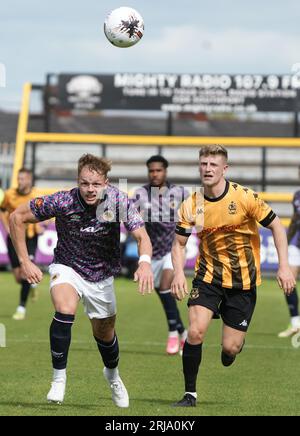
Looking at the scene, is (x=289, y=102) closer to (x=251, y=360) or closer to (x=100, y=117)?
(x=100, y=117)

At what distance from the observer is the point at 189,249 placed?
1064 inches

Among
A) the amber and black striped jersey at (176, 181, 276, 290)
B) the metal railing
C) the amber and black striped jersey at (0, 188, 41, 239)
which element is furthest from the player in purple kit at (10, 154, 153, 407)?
the metal railing

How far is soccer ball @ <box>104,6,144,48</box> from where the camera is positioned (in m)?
11.5

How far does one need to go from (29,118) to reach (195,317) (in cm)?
2275

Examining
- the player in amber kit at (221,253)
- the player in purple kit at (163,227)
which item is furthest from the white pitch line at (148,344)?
the player in amber kit at (221,253)

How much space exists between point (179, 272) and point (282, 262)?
0.88m

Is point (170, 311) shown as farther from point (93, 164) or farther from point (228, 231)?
point (93, 164)

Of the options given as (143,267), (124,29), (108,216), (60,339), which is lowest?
(60,339)

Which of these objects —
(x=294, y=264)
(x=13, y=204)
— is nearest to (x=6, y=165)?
(x=13, y=204)

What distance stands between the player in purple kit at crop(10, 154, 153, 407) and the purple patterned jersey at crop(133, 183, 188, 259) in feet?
14.9

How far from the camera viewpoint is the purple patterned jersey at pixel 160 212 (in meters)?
13.9

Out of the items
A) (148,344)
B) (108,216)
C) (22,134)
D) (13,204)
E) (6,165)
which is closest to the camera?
(108,216)

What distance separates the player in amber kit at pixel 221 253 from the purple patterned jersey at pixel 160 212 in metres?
4.18
